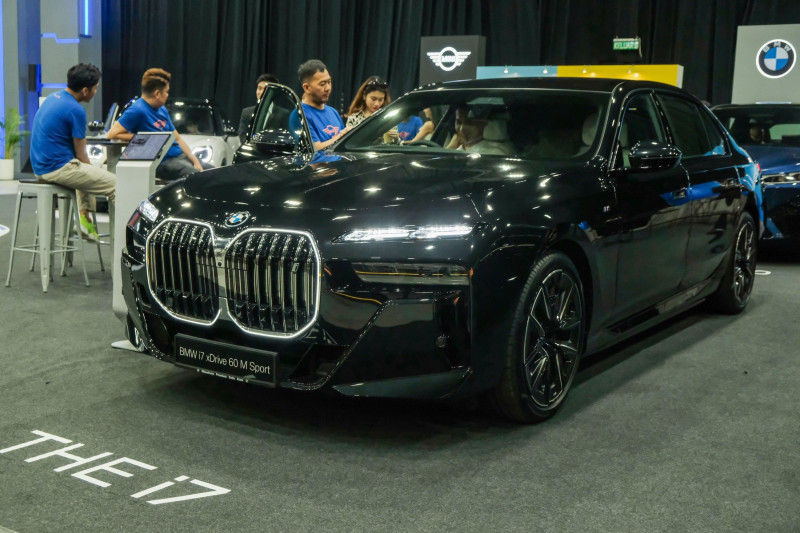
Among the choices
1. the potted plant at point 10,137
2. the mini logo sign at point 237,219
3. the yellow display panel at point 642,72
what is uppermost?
the yellow display panel at point 642,72

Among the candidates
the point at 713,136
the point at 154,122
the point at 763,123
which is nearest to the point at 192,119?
the point at 154,122

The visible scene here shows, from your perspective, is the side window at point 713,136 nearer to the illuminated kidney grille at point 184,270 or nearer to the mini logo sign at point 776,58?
the illuminated kidney grille at point 184,270

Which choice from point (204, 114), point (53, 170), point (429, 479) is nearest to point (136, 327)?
point (429, 479)

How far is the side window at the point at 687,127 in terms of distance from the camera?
490 centimetres

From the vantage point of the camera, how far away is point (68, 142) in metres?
6.59

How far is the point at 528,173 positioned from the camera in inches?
148

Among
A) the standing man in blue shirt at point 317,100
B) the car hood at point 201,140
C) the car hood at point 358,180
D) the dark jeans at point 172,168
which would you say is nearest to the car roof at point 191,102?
the car hood at point 201,140

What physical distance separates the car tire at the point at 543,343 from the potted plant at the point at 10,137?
15.6 metres

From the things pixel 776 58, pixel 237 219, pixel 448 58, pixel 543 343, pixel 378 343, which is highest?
pixel 776 58

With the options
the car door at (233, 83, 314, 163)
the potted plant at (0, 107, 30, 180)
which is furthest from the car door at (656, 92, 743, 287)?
the potted plant at (0, 107, 30, 180)

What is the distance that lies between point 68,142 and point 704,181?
4198mm

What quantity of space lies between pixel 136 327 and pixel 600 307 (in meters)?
1.89

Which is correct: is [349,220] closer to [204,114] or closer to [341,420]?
[341,420]

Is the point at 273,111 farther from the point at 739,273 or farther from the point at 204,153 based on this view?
the point at 204,153
